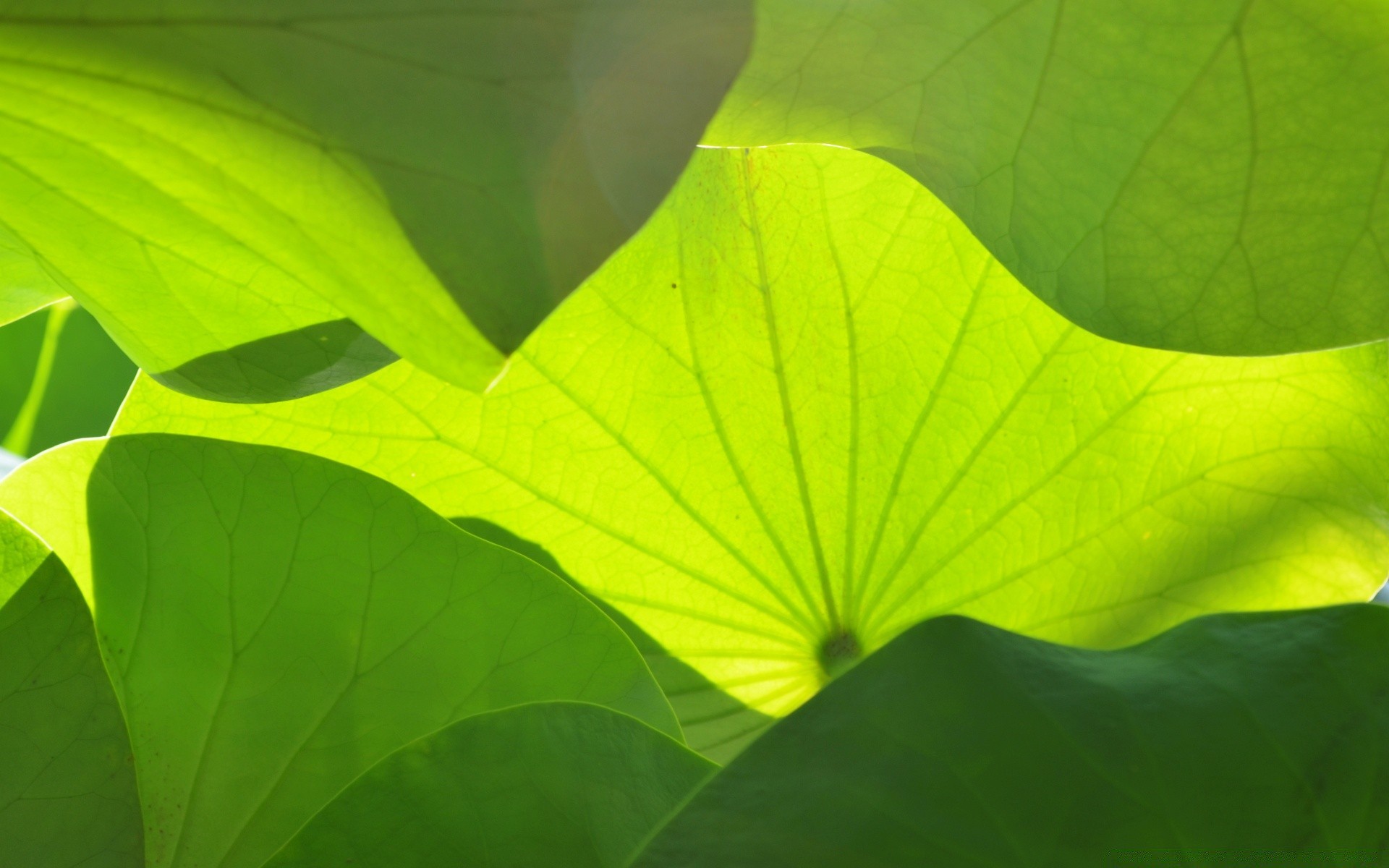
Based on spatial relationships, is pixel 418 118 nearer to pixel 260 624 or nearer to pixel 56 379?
pixel 260 624

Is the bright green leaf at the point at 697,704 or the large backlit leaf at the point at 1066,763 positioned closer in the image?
the large backlit leaf at the point at 1066,763

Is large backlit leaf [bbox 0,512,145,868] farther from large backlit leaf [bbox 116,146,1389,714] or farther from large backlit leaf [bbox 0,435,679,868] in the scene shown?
large backlit leaf [bbox 116,146,1389,714]

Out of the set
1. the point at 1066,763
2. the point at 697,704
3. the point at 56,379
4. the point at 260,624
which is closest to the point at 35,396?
the point at 56,379

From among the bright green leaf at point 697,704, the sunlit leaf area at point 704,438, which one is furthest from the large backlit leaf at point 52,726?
the bright green leaf at point 697,704

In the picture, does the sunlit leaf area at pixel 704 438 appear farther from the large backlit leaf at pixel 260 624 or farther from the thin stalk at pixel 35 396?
the thin stalk at pixel 35 396

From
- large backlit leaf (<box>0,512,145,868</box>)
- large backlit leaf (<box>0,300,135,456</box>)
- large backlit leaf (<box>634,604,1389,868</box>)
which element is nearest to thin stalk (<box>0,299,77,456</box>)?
large backlit leaf (<box>0,300,135,456</box>)

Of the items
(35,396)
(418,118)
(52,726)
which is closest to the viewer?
(418,118)
